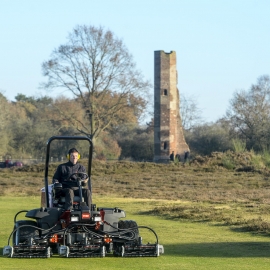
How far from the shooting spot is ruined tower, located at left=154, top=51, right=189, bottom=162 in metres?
69.2

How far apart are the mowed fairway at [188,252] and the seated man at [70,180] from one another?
1.05 m

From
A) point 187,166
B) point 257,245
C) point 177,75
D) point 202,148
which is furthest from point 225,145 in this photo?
point 257,245

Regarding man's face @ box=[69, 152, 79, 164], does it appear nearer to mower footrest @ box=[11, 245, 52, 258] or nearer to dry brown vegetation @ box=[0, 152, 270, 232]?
mower footrest @ box=[11, 245, 52, 258]

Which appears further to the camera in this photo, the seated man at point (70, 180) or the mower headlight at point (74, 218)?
the seated man at point (70, 180)

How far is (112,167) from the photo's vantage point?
169ft

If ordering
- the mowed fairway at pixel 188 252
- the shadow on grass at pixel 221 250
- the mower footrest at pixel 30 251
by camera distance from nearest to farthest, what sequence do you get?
the mowed fairway at pixel 188 252 → the mower footrest at pixel 30 251 → the shadow on grass at pixel 221 250

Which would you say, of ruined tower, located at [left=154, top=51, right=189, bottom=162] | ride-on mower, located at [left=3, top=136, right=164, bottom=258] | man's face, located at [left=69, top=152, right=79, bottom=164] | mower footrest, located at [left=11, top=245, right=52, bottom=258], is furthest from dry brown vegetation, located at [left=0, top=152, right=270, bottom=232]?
ruined tower, located at [left=154, top=51, right=189, bottom=162]

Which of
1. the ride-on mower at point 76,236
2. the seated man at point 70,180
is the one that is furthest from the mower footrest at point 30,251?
the seated man at point 70,180

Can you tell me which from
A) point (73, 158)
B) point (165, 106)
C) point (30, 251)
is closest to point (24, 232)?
point (30, 251)

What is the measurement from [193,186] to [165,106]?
105 ft

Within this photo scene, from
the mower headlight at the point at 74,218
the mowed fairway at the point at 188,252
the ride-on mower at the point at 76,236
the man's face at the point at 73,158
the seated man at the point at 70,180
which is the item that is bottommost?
the mowed fairway at the point at 188,252

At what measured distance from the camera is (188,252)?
1360cm

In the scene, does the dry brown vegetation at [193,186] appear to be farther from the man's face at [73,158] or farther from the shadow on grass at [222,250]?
the man's face at [73,158]

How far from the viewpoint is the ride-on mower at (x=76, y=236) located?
40.3 feet
